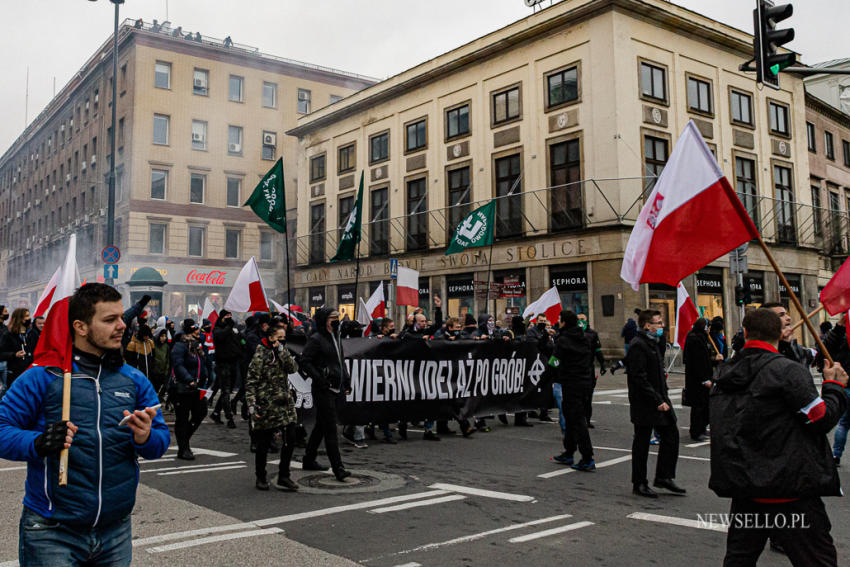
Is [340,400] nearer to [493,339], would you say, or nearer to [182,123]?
[493,339]

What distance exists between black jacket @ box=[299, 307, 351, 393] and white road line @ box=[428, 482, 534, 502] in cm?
155

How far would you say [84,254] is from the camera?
48.6m

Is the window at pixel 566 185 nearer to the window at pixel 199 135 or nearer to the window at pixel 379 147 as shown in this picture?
the window at pixel 379 147

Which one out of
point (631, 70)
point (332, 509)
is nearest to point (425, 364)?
point (332, 509)

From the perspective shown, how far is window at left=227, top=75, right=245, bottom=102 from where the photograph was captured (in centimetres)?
4634

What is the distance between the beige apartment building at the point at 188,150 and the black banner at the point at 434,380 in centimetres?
3320

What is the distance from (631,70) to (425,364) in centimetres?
1918

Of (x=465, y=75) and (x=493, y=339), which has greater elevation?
(x=465, y=75)

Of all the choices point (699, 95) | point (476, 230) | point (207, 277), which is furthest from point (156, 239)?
point (699, 95)

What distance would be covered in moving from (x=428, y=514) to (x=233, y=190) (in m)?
42.9

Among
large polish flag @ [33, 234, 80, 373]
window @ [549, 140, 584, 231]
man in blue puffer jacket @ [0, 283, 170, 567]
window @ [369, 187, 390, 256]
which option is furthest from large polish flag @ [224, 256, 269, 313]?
window @ [369, 187, 390, 256]

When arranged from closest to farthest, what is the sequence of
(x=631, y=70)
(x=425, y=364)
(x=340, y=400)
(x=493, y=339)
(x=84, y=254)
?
(x=340, y=400) → (x=425, y=364) → (x=493, y=339) → (x=631, y=70) → (x=84, y=254)

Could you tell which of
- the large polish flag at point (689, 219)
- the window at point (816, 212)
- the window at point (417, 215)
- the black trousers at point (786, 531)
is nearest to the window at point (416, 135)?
the window at point (417, 215)

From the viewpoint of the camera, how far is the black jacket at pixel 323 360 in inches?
306
